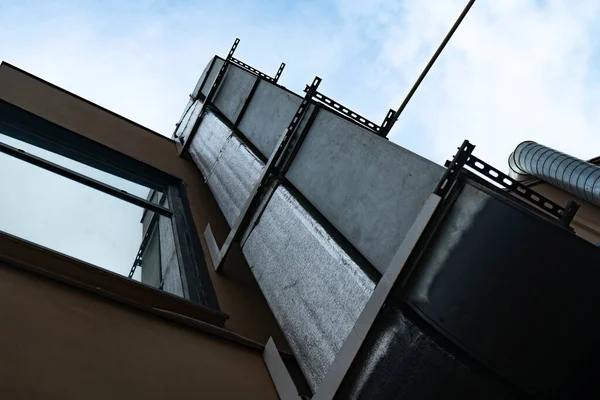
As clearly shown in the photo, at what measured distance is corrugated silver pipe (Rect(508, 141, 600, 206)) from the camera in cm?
569

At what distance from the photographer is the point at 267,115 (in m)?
4.14

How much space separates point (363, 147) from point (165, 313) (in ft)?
4.56

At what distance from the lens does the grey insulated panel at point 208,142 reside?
509 centimetres

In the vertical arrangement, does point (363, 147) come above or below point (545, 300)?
above

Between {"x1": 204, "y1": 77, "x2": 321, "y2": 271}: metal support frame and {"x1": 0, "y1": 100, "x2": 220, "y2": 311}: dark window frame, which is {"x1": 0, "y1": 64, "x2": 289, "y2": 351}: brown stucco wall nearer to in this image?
{"x1": 0, "y1": 100, "x2": 220, "y2": 311}: dark window frame

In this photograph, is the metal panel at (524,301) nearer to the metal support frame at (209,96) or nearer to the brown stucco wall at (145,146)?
the brown stucco wall at (145,146)

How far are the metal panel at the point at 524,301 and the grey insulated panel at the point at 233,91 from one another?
3791 millimetres

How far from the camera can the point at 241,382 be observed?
2.28m

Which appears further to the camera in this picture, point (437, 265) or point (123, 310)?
point (123, 310)

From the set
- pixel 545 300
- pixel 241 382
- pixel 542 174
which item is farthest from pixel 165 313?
pixel 542 174

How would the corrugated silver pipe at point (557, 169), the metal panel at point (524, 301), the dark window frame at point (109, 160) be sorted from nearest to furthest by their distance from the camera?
the metal panel at point (524, 301) → the dark window frame at point (109, 160) → the corrugated silver pipe at point (557, 169)

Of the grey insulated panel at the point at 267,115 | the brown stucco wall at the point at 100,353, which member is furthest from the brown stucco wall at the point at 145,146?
the brown stucco wall at the point at 100,353

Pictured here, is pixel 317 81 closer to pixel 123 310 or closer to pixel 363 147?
pixel 363 147

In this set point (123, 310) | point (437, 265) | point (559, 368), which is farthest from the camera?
point (123, 310)
